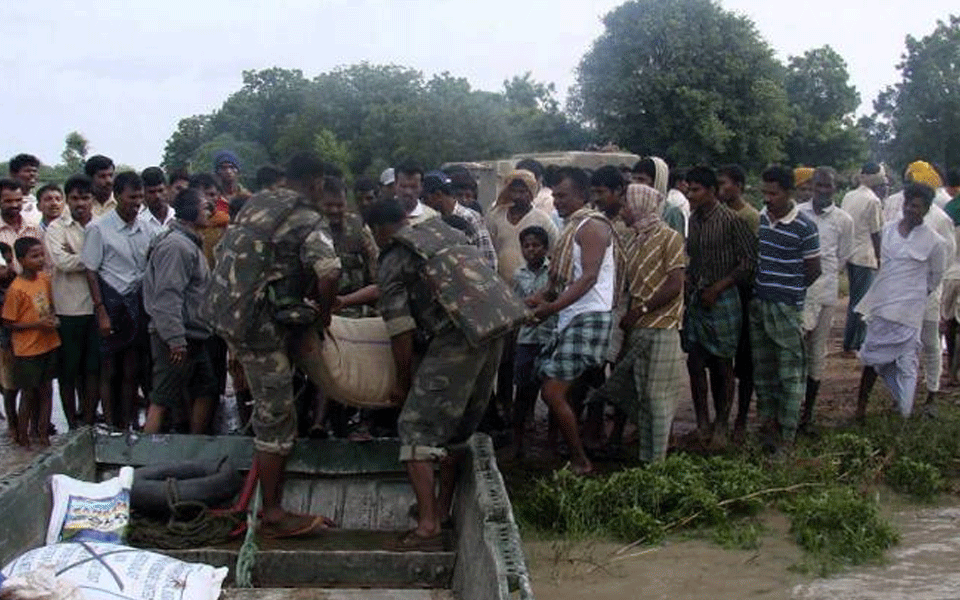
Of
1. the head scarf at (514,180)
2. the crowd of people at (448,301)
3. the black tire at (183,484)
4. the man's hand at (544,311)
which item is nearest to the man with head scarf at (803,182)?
the crowd of people at (448,301)

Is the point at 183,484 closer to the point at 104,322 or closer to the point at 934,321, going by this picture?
the point at 104,322

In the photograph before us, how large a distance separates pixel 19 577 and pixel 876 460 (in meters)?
4.75

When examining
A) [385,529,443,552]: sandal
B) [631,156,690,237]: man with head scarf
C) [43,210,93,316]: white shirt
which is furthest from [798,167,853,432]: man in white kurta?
[43,210,93,316]: white shirt

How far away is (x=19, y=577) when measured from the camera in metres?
3.39

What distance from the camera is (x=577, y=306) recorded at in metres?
5.70

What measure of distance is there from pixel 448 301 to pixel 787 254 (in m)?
2.71

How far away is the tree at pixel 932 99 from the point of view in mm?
34938

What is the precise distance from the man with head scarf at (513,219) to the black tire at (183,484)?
2734 millimetres

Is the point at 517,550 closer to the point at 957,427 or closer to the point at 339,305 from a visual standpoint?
the point at 339,305

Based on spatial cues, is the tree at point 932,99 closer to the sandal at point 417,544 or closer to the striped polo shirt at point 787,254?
the striped polo shirt at point 787,254

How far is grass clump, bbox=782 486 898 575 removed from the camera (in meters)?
4.96

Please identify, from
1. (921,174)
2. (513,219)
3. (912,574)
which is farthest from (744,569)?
(921,174)

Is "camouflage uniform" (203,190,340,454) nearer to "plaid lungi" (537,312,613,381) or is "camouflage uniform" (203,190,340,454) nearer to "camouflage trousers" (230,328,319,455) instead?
"camouflage trousers" (230,328,319,455)

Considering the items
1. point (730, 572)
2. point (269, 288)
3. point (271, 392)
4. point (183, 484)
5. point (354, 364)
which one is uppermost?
point (269, 288)
